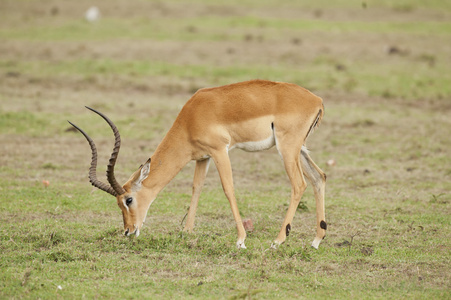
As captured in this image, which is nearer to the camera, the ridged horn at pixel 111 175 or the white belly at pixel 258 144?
the ridged horn at pixel 111 175

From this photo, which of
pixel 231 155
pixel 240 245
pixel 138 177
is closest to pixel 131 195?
pixel 138 177

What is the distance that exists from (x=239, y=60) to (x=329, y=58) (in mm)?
2704

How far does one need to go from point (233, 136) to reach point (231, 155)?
166 inches

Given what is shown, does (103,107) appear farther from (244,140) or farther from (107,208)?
(244,140)

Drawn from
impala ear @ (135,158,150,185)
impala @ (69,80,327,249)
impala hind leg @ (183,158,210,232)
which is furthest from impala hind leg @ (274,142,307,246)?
impala ear @ (135,158,150,185)

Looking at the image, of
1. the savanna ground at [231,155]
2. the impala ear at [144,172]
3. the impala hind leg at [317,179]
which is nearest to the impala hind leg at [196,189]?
the savanna ground at [231,155]

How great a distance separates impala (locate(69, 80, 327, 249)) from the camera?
23.0ft

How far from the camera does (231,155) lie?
11.4 m

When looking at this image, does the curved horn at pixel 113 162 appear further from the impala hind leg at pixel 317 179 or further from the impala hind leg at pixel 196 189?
the impala hind leg at pixel 317 179

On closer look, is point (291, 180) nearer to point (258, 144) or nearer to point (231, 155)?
point (258, 144)

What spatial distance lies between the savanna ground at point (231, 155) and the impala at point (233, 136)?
411 mm

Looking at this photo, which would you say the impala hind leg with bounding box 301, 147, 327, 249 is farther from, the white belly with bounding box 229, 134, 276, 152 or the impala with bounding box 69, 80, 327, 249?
the white belly with bounding box 229, 134, 276, 152

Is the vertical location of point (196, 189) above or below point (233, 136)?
below

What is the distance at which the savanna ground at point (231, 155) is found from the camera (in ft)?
20.2
